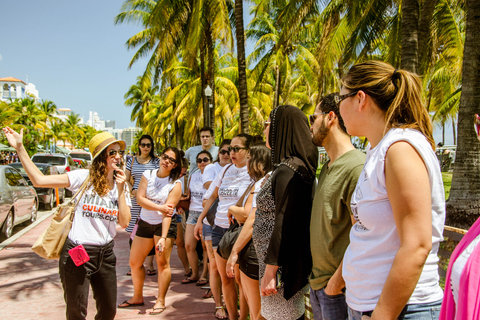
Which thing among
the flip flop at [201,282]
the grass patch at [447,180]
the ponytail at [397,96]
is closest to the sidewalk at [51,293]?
the flip flop at [201,282]

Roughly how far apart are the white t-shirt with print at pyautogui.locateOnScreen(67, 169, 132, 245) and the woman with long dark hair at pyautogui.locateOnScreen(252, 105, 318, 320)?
1.46 meters

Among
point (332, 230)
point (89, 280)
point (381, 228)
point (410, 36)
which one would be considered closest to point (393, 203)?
point (381, 228)

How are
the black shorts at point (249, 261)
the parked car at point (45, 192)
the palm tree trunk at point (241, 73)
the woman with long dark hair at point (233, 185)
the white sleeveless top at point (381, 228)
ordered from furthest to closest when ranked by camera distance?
the parked car at point (45, 192), the palm tree trunk at point (241, 73), the woman with long dark hair at point (233, 185), the black shorts at point (249, 261), the white sleeveless top at point (381, 228)

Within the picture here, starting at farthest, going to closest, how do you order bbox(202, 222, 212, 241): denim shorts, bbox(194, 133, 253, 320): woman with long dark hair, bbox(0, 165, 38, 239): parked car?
bbox(0, 165, 38, 239): parked car → bbox(202, 222, 212, 241): denim shorts → bbox(194, 133, 253, 320): woman with long dark hair

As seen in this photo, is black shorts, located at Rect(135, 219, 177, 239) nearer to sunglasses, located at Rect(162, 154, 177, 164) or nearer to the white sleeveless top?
sunglasses, located at Rect(162, 154, 177, 164)

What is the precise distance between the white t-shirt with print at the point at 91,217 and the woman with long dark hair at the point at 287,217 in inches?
57.6

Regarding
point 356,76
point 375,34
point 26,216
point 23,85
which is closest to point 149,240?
point 356,76

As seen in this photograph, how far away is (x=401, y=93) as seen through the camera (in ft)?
5.56

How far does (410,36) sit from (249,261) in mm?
5542

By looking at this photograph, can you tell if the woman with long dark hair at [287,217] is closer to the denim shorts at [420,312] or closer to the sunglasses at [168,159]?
the denim shorts at [420,312]

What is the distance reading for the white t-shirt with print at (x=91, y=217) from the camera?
342 cm

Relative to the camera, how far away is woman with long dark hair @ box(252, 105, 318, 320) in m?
2.56

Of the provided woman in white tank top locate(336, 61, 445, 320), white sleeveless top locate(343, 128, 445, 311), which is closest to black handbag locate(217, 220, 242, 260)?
woman in white tank top locate(336, 61, 445, 320)

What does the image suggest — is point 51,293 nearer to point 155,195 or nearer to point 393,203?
point 155,195
